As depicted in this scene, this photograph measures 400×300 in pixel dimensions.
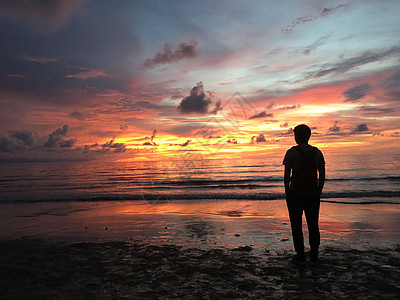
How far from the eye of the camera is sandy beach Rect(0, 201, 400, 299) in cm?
410

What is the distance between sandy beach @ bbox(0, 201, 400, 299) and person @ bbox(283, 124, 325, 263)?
484mm

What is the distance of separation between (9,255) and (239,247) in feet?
17.7

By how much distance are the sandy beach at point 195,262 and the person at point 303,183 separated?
48 cm

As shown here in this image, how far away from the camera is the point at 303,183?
534 centimetres

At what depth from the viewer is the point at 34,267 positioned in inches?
216

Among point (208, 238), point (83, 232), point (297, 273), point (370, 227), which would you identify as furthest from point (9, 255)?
point (370, 227)

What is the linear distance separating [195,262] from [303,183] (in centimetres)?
265

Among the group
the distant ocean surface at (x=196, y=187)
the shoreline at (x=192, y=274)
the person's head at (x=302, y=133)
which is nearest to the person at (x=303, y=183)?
the person's head at (x=302, y=133)

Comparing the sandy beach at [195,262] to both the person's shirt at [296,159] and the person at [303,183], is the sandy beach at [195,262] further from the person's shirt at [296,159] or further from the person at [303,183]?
the person's shirt at [296,159]

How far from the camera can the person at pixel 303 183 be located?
533 centimetres

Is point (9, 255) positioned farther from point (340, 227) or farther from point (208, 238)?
point (340, 227)

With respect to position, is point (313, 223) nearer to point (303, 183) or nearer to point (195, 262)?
point (303, 183)

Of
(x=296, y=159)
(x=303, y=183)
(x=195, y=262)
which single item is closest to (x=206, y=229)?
(x=195, y=262)

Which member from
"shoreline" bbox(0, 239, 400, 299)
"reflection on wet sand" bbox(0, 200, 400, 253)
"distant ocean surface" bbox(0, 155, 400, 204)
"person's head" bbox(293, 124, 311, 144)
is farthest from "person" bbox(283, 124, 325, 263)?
"distant ocean surface" bbox(0, 155, 400, 204)
